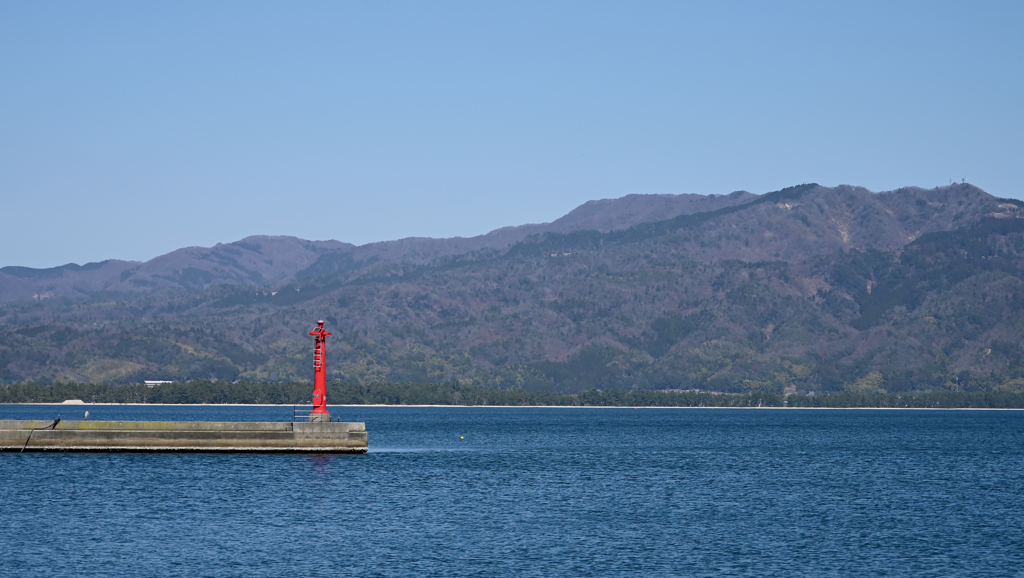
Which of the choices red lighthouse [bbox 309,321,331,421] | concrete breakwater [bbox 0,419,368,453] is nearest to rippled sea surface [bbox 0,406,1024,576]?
concrete breakwater [bbox 0,419,368,453]

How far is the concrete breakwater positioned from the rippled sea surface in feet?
4.58

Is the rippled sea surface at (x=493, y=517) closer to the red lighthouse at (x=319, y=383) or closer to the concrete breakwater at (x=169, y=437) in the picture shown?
the concrete breakwater at (x=169, y=437)

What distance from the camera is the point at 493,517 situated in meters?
67.9

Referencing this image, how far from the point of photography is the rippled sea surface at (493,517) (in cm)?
5300

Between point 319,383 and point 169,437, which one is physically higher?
point 319,383

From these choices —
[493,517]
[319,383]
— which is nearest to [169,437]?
[319,383]

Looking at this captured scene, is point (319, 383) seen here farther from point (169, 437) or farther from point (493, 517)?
point (493, 517)

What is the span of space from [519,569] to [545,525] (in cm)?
1330

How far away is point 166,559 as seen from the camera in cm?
5247

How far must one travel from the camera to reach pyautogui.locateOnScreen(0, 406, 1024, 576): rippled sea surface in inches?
2087

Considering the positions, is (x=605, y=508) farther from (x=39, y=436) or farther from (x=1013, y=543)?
(x=39, y=436)

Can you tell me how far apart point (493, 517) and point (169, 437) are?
123 feet

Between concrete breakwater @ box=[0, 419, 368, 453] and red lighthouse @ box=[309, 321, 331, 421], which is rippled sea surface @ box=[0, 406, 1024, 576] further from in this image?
red lighthouse @ box=[309, 321, 331, 421]

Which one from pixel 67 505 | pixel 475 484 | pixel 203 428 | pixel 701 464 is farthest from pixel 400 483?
pixel 701 464
